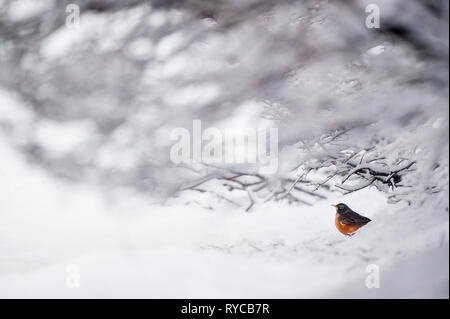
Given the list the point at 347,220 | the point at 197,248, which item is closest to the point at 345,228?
the point at 347,220

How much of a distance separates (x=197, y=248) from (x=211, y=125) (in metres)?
0.34

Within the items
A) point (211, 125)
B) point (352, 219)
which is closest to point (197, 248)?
point (211, 125)

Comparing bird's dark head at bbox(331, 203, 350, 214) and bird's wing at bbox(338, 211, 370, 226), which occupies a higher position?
bird's dark head at bbox(331, 203, 350, 214)

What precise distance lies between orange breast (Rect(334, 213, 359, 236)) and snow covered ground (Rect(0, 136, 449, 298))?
14mm

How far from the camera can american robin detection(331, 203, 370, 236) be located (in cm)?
97

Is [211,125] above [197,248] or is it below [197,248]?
above

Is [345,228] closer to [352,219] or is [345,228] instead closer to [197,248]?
[352,219]

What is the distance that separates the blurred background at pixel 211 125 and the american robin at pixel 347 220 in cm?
2

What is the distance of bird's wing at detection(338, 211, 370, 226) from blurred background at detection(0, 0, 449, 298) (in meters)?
0.02

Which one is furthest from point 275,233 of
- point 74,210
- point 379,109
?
point 74,210

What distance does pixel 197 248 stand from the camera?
0.96 metres

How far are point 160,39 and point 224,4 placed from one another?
0.20 metres

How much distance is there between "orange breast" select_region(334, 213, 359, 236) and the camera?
3.20 feet
